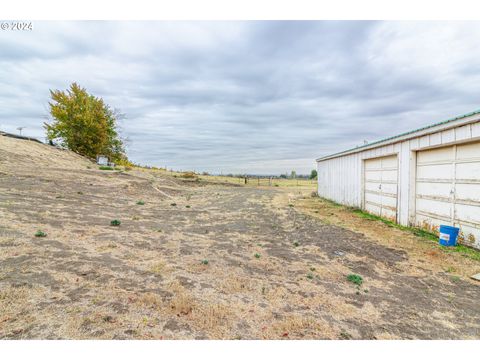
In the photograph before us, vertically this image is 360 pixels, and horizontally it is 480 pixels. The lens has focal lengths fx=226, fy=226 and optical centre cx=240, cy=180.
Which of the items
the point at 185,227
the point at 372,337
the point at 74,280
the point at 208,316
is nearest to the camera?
the point at 372,337

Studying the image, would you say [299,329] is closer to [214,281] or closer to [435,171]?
[214,281]

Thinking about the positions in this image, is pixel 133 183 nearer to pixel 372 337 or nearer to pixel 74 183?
pixel 74 183

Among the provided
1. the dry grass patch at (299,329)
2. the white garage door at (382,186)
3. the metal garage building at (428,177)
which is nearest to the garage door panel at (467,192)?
the metal garage building at (428,177)

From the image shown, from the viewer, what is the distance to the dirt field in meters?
2.66

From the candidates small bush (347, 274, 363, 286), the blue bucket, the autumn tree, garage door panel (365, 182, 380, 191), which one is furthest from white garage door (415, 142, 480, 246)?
the autumn tree

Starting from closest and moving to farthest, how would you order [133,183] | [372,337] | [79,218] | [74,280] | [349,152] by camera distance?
[372,337], [74,280], [79,218], [349,152], [133,183]

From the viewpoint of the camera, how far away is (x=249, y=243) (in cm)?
614

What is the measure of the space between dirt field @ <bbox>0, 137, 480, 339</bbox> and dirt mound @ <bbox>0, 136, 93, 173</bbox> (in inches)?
257

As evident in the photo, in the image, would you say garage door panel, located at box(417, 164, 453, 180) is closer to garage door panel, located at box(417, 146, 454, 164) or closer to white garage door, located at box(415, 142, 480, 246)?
white garage door, located at box(415, 142, 480, 246)

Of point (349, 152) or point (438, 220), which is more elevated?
point (349, 152)

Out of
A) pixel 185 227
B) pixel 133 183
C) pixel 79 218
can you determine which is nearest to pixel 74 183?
pixel 133 183

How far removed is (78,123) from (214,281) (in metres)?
26.1

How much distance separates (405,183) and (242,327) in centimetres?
851

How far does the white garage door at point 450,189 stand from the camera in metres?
5.93
